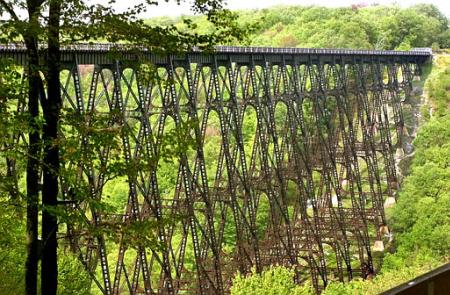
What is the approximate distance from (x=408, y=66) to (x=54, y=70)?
38010mm

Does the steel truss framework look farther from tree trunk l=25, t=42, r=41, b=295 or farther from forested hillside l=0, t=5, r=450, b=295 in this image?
forested hillside l=0, t=5, r=450, b=295

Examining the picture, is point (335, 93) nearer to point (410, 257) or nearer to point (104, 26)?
point (410, 257)

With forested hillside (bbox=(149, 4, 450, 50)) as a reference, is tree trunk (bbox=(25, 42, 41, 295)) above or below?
below

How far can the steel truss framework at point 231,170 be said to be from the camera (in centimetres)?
1365

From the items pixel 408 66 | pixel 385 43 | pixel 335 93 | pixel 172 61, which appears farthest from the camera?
pixel 385 43

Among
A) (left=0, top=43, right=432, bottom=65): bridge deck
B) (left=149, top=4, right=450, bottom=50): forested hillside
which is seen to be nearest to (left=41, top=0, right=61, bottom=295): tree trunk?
(left=0, top=43, right=432, bottom=65): bridge deck

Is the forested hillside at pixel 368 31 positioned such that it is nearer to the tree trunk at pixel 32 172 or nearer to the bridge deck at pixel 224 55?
the bridge deck at pixel 224 55

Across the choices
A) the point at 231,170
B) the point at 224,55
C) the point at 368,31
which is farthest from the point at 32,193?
the point at 368,31

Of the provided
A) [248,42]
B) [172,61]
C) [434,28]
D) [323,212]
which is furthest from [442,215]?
[434,28]

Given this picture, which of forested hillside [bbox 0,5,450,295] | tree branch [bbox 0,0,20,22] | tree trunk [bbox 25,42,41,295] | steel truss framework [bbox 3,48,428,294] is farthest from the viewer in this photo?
steel truss framework [bbox 3,48,428,294]

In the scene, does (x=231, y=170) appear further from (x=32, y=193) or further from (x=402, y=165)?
(x=402, y=165)

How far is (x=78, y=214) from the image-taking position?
22.9ft

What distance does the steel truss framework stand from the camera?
13.6 m

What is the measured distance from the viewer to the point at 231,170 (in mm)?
20250
